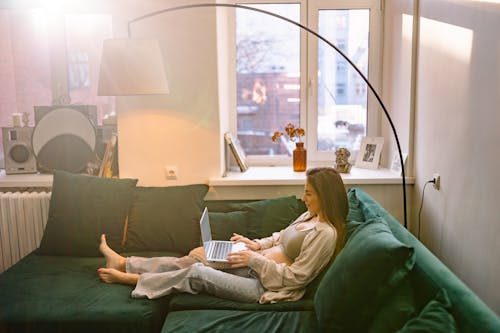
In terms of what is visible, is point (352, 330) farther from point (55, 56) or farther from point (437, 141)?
point (55, 56)

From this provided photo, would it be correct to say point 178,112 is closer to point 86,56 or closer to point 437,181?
point 86,56

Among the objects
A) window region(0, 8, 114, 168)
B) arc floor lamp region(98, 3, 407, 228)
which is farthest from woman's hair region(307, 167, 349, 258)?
window region(0, 8, 114, 168)

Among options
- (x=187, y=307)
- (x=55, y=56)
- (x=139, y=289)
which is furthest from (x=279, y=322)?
(x=55, y=56)

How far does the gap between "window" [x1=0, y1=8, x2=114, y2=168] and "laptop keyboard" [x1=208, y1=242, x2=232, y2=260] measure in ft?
4.77

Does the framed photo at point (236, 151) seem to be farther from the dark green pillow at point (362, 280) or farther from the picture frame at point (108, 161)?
the dark green pillow at point (362, 280)

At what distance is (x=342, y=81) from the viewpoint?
3.83 meters

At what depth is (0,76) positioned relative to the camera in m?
3.74

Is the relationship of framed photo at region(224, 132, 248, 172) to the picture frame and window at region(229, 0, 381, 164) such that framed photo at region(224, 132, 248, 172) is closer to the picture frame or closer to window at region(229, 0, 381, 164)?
window at region(229, 0, 381, 164)

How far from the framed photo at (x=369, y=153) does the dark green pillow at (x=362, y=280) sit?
1.63 m

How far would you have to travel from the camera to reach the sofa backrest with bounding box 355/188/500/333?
1.42 meters

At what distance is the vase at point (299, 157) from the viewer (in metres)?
3.63

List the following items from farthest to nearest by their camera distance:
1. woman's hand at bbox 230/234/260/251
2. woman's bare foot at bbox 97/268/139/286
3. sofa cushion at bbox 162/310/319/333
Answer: woman's hand at bbox 230/234/260/251 < woman's bare foot at bbox 97/268/139/286 < sofa cushion at bbox 162/310/319/333

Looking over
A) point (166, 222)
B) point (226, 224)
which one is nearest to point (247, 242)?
point (226, 224)

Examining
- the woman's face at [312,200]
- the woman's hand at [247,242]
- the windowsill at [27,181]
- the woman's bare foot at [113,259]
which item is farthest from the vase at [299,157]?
the windowsill at [27,181]
